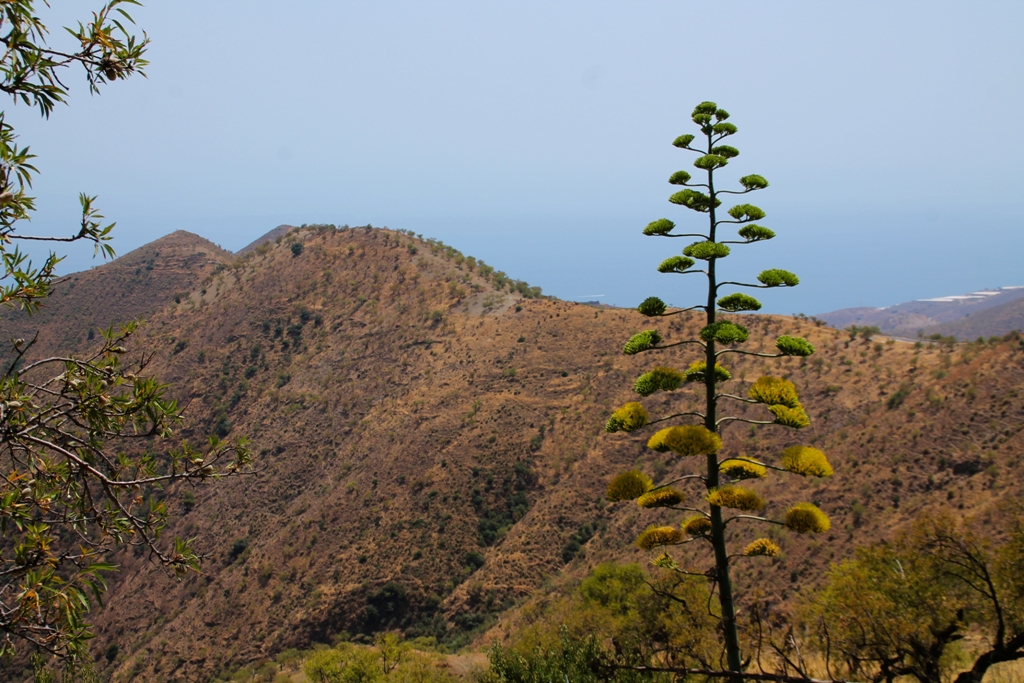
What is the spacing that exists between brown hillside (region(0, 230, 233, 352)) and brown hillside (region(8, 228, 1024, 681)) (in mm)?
15007

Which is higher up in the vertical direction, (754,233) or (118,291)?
(118,291)

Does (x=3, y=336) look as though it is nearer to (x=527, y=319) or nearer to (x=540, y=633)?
(x=527, y=319)

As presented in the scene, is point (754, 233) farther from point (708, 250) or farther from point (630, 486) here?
point (630, 486)

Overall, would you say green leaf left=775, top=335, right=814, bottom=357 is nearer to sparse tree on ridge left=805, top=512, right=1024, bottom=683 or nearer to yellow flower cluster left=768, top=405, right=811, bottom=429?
yellow flower cluster left=768, top=405, right=811, bottom=429

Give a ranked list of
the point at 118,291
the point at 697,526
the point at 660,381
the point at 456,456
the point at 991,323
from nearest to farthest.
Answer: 1. the point at 697,526
2. the point at 660,381
3. the point at 456,456
4. the point at 118,291
5. the point at 991,323

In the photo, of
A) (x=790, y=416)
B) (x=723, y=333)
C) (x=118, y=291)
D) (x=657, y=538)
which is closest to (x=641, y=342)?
(x=723, y=333)

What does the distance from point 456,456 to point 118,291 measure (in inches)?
2223

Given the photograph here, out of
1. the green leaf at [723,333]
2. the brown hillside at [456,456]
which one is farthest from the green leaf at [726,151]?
the brown hillside at [456,456]

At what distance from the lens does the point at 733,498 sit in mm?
6820

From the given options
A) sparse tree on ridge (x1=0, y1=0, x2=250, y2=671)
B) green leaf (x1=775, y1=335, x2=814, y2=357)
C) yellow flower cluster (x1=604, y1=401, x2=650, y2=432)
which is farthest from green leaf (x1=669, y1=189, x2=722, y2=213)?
sparse tree on ridge (x1=0, y1=0, x2=250, y2=671)

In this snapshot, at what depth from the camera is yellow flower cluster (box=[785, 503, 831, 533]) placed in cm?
711

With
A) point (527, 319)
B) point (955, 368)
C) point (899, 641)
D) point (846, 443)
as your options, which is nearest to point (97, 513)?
point (899, 641)

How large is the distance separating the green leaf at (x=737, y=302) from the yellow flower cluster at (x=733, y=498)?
6.64ft

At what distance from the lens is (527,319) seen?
178ft
